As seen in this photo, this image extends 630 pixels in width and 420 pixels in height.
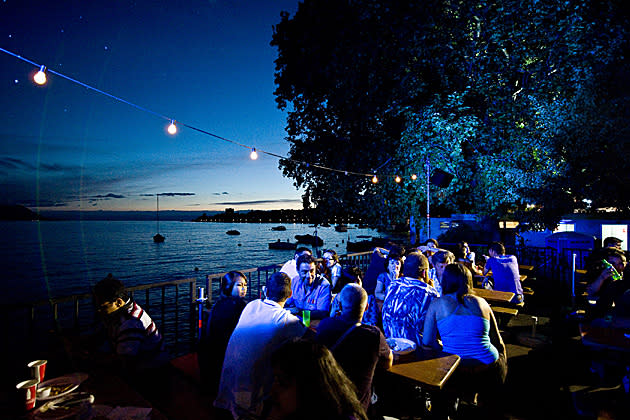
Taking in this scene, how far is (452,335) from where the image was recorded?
3.08 metres

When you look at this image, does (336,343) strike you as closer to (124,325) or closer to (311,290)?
(124,325)

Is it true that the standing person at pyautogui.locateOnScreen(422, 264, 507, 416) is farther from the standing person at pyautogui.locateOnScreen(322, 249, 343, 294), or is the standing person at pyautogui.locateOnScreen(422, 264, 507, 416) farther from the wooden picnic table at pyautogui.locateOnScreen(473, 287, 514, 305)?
the standing person at pyautogui.locateOnScreen(322, 249, 343, 294)

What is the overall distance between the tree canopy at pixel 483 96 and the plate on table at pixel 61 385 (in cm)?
689

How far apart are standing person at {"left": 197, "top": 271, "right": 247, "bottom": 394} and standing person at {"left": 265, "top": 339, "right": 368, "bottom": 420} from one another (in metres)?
1.74

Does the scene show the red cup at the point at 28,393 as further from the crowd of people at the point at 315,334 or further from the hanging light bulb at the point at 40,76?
the hanging light bulb at the point at 40,76

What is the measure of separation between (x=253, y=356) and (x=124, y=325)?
1224 mm

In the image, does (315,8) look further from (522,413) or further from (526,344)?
(522,413)

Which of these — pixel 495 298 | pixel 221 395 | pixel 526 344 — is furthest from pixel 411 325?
pixel 526 344

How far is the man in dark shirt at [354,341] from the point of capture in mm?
2281

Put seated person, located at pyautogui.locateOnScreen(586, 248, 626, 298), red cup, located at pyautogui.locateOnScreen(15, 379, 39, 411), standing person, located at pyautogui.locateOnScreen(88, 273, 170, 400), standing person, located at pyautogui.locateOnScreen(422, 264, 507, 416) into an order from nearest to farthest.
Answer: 1. red cup, located at pyautogui.locateOnScreen(15, 379, 39, 411)
2. standing person, located at pyautogui.locateOnScreen(88, 273, 170, 400)
3. standing person, located at pyautogui.locateOnScreen(422, 264, 507, 416)
4. seated person, located at pyautogui.locateOnScreen(586, 248, 626, 298)

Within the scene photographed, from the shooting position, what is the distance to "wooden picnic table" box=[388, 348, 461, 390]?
2.47 m

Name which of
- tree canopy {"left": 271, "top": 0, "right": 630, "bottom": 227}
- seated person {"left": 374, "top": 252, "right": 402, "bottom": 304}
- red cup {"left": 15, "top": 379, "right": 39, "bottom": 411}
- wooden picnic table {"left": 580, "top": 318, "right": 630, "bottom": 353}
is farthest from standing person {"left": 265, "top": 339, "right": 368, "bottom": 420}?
tree canopy {"left": 271, "top": 0, "right": 630, "bottom": 227}

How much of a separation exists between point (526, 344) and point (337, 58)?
9.26 metres

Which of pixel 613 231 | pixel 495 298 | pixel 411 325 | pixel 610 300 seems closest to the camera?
pixel 411 325
